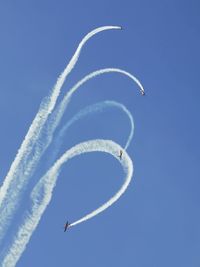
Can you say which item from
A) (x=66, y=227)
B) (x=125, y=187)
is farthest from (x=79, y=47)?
(x=66, y=227)

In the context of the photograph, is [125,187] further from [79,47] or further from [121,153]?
[79,47]

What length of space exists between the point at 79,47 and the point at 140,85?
10198mm

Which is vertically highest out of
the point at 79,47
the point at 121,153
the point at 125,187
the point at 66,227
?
the point at 79,47

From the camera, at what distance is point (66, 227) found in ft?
126

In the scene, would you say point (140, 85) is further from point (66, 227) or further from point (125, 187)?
point (66, 227)

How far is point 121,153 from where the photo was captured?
3909cm

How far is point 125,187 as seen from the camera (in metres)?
38.7

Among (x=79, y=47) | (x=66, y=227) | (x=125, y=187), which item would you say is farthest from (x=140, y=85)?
(x=66, y=227)

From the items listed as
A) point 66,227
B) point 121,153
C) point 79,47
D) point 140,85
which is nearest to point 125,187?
point 121,153

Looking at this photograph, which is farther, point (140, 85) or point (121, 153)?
point (140, 85)

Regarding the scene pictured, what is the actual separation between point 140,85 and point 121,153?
10585 mm

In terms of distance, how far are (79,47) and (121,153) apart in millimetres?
14994

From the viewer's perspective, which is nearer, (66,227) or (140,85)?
(66,227)

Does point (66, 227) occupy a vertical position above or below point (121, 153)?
below
